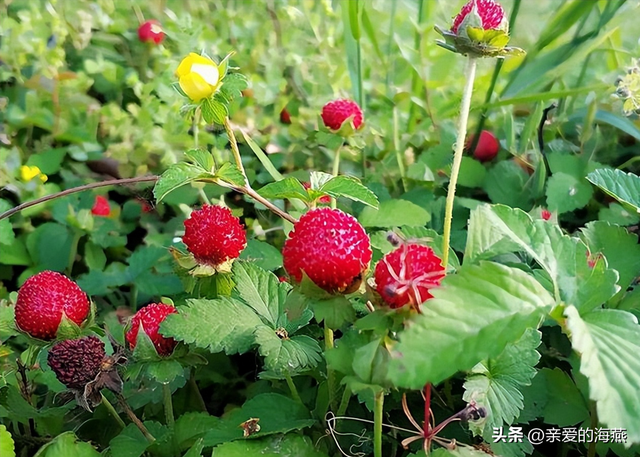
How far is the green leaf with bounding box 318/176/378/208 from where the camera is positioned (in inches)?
25.3

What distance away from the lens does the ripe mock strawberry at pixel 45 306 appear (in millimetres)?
667

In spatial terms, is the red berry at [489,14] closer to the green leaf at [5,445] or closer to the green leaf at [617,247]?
the green leaf at [617,247]

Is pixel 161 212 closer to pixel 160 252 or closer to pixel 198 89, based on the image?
pixel 160 252

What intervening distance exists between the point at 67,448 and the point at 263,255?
0.36 m

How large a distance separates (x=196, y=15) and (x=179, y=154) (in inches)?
28.2

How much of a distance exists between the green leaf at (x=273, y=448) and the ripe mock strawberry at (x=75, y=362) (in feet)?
0.48

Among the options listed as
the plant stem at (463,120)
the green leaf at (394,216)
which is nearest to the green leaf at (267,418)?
the plant stem at (463,120)

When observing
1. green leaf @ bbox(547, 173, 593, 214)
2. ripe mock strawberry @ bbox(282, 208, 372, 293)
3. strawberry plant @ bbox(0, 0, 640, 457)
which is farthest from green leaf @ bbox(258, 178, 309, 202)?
green leaf @ bbox(547, 173, 593, 214)

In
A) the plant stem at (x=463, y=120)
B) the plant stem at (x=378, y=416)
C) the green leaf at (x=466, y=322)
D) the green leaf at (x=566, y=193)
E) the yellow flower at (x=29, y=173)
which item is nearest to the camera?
the green leaf at (x=466, y=322)

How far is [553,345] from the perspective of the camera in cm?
80

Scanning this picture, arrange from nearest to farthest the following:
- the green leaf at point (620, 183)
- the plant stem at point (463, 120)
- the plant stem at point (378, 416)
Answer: the plant stem at point (378, 416) → the plant stem at point (463, 120) → the green leaf at point (620, 183)

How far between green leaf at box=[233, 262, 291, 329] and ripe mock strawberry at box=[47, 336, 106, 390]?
0.16m

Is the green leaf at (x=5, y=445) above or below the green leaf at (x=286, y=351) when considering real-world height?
below

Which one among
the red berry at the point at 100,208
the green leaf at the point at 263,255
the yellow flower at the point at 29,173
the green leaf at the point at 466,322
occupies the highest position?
the green leaf at the point at 466,322
